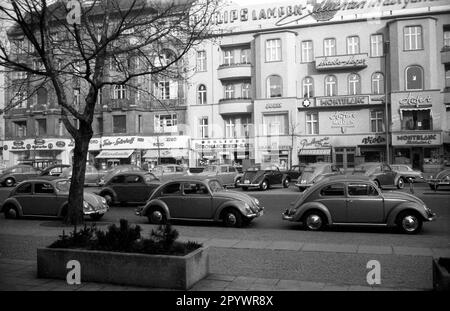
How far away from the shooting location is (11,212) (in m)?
15.5

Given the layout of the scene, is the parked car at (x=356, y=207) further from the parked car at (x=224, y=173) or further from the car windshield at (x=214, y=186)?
the parked car at (x=224, y=173)

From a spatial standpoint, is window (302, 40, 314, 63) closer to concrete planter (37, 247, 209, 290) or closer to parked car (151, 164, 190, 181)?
parked car (151, 164, 190, 181)

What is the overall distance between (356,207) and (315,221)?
117cm

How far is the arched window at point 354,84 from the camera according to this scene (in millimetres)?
42125

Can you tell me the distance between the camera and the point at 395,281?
671cm

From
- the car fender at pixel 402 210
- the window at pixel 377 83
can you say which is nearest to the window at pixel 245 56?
the window at pixel 377 83

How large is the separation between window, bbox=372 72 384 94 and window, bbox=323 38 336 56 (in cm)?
449

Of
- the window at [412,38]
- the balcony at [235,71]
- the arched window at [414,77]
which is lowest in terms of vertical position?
the arched window at [414,77]

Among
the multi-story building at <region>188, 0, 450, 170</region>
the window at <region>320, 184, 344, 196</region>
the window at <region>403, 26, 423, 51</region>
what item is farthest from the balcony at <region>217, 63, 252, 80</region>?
the window at <region>320, 184, 344, 196</region>

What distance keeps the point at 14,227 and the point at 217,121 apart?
33761mm

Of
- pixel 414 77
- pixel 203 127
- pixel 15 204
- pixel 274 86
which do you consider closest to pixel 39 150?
pixel 203 127

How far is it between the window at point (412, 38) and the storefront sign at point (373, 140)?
8.13 metres

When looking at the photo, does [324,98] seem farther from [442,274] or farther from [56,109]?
[442,274]
